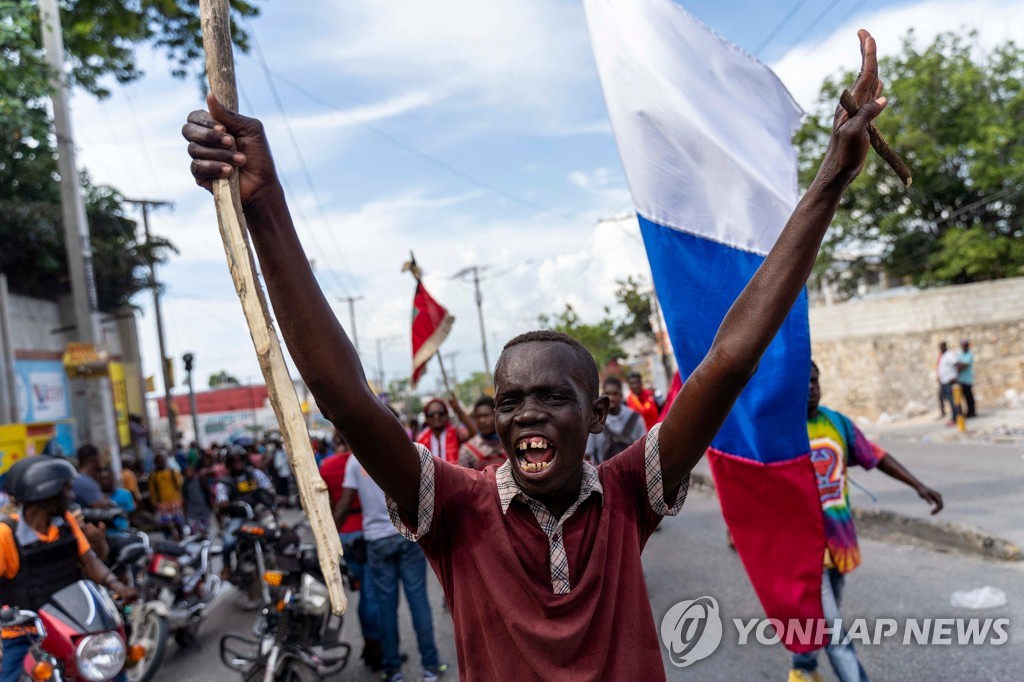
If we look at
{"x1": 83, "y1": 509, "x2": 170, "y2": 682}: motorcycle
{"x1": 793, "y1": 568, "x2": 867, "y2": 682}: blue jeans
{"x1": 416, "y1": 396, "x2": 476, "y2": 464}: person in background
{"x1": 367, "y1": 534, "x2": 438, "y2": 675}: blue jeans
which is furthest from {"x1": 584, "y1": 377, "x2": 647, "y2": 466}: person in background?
{"x1": 793, "y1": 568, "x2": 867, "y2": 682}: blue jeans

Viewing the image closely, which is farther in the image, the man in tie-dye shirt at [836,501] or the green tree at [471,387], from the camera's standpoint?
the green tree at [471,387]

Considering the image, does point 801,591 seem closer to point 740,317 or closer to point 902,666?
point 902,666

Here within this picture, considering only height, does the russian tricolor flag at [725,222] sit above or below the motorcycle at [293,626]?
above

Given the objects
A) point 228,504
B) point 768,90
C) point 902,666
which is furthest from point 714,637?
point 228,504

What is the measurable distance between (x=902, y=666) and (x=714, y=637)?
1045mm

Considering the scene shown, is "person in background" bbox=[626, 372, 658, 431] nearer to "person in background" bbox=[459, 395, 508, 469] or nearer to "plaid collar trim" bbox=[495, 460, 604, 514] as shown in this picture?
"person in background" bbox=[459, 395, 508, 469]

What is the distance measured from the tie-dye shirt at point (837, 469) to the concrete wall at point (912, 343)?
57.3 feet

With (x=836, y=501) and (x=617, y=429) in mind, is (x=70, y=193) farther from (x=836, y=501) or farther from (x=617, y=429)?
(x=836, y=501)

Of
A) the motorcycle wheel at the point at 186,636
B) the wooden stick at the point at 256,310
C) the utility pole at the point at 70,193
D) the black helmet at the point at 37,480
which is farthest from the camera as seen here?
the utility pole at the point at 70,193

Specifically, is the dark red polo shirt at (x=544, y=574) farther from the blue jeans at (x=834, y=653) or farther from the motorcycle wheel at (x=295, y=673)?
the motorcycle wheel at (x=295, y=673)

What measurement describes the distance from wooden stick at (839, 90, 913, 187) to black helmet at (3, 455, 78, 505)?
4.20 metres

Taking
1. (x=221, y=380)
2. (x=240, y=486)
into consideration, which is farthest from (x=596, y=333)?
(x=221, y=380)

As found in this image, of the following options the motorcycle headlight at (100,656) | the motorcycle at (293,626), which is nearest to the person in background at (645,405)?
the motorcycle at (293,626)

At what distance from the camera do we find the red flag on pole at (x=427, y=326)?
7.98m
